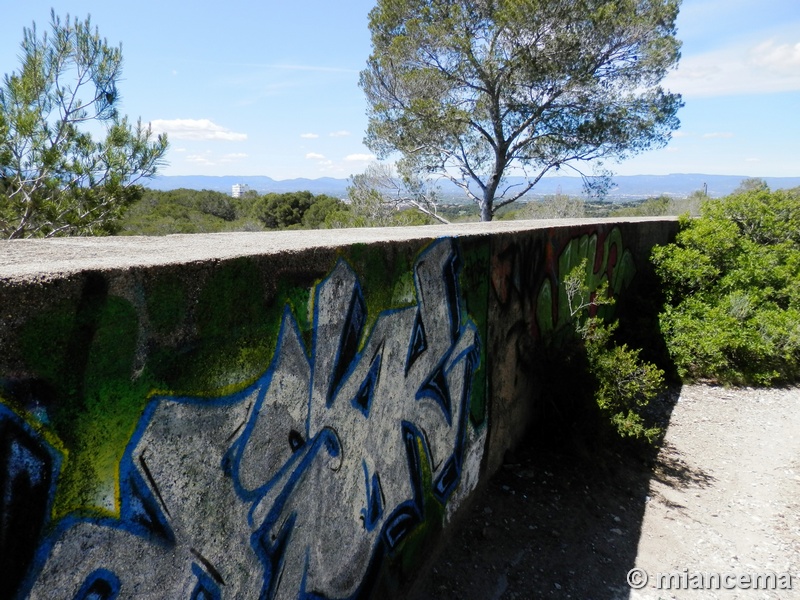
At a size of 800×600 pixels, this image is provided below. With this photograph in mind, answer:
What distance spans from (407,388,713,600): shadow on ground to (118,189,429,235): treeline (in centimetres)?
1814

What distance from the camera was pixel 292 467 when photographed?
2051mm

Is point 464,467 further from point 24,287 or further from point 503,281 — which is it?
point 24,287

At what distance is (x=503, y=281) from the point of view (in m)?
4.18

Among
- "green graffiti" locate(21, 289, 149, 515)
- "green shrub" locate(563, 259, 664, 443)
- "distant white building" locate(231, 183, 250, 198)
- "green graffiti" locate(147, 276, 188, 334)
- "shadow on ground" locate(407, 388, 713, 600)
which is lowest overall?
"shadow on ground" locate(407, 388, 713, 600)

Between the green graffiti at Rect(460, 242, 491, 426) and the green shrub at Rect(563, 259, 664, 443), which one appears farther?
the green shrub at Rect(563, 259, 664, 443)

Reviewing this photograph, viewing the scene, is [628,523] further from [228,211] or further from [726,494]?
[228,211]

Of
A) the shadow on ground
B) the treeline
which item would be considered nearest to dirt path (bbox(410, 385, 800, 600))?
the shadow on ground

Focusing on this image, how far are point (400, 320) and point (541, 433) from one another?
2.97 meters

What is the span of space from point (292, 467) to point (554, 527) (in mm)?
2784

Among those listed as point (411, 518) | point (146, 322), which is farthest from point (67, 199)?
point (146, 322)

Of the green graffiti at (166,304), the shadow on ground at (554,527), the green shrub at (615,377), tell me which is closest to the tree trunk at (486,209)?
the green shrub at (615,377)

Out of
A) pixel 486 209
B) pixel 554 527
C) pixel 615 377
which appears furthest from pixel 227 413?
pixel 486 209

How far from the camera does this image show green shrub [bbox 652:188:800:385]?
7.47 metres

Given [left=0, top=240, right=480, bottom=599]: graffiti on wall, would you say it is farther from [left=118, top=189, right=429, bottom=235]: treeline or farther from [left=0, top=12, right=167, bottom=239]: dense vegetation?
[left=118, top=189, right=429, bottom=235]: treeline
